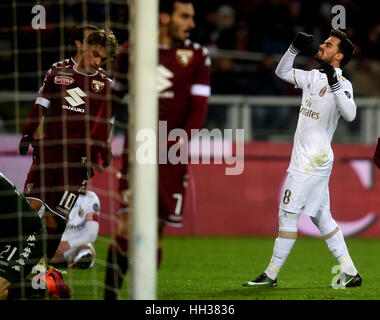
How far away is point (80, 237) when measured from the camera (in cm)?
845

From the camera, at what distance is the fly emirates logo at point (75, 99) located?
277 inches

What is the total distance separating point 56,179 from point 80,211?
1.71 metres

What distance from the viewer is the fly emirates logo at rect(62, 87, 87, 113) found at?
704 cm

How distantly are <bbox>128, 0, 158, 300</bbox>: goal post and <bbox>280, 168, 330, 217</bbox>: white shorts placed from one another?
2149mm

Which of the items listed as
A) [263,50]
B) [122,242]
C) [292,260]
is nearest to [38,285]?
[122,242]

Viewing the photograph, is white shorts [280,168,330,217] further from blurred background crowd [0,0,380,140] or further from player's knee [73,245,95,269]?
blurred background crowd [0,0,380,140]

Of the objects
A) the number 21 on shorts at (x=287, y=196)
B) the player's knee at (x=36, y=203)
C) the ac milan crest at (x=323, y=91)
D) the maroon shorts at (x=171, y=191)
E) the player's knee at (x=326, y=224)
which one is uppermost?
the ac milan crest at (x=323, y=91)

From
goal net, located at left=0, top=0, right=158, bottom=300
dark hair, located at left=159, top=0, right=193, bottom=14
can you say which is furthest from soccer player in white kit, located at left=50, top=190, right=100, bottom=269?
dark hair, located at left=159, top=0, right=193, bottom=14

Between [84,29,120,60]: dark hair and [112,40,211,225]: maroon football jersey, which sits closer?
[112,40,211,225]: maroon football jersey

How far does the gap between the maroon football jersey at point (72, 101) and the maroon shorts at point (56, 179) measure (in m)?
0.10

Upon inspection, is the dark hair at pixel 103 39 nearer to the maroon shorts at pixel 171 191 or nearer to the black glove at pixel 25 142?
the black glove at pixel 25 142

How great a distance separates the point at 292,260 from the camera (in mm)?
9430

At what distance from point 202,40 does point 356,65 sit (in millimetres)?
2538

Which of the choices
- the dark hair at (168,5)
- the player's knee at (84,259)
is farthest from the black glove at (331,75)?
the player's knee at (84,259)
